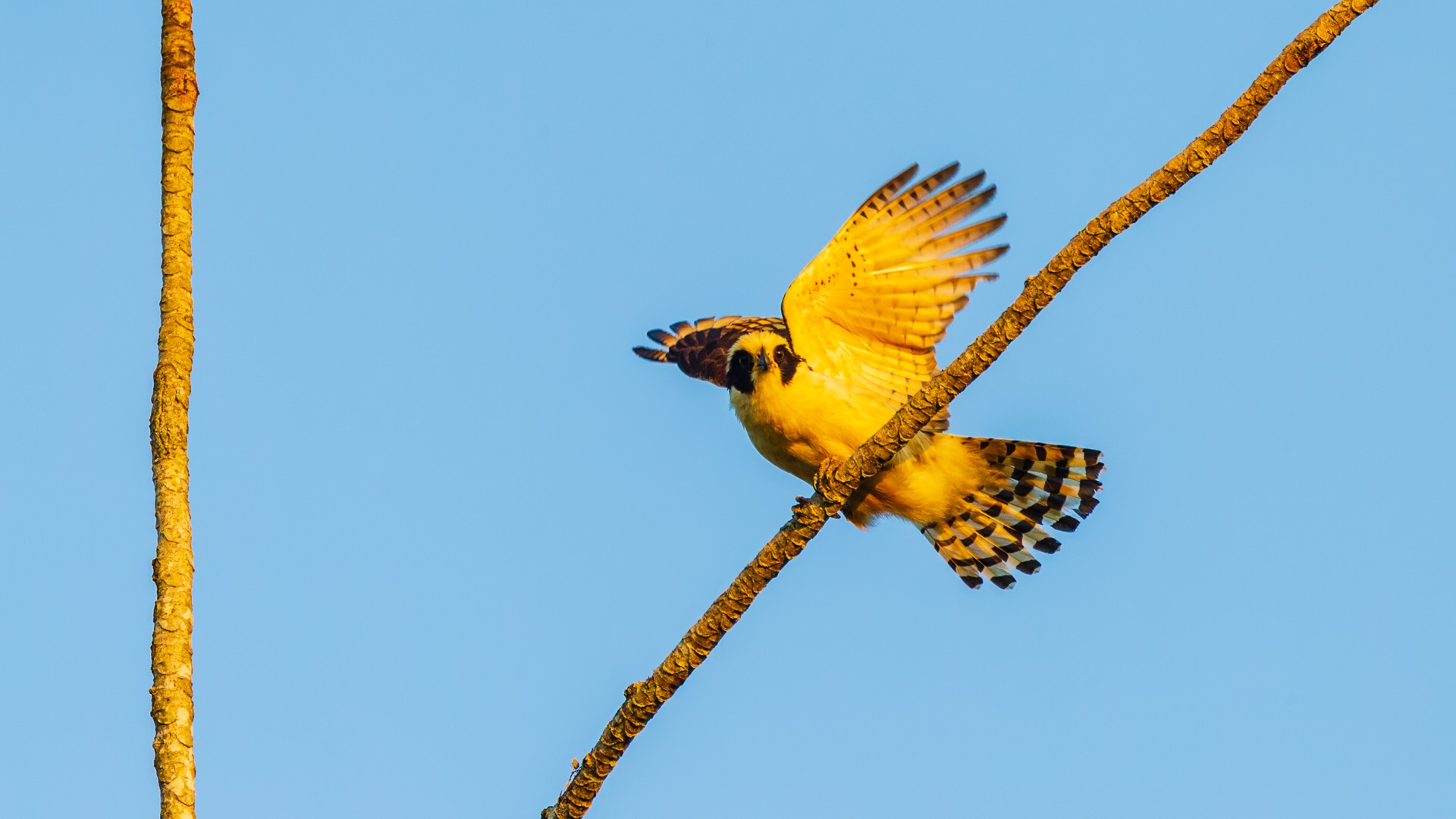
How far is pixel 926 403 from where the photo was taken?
5297mm

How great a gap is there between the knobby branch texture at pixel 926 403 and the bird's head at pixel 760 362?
2087mm

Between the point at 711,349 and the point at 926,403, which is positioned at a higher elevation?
the point at 711,349

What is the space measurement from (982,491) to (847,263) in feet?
7.64

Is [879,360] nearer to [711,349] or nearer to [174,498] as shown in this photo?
[711,349]

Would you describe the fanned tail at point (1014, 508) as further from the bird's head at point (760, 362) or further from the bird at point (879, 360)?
the bird's head at point (760, 362)

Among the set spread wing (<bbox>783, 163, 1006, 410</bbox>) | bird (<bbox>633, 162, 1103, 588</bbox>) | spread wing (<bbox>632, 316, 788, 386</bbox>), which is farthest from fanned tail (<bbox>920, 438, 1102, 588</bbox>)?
A: spread wing (<bbox>632, 316, 788, 386</bbox>)

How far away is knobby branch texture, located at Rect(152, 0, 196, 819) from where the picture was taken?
3783 millimetres

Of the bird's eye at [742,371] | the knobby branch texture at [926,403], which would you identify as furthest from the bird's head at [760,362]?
the knobby branch texture at [926,403]

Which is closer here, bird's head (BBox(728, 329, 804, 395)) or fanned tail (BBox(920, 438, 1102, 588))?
bird's head (BBox(728, 329, 804, 395))

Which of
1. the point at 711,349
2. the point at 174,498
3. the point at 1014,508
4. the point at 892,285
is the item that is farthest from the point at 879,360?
the point at 174,498

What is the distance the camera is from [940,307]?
7.72 meters

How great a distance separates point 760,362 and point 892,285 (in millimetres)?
864

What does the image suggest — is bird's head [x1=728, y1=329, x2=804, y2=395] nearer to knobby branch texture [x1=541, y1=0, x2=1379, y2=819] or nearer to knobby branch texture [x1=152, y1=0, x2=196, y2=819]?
knobby branch texture [x1=541, y1=0, x2=1379, y2=819]

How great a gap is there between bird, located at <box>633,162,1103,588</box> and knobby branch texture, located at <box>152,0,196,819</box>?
3.66m
